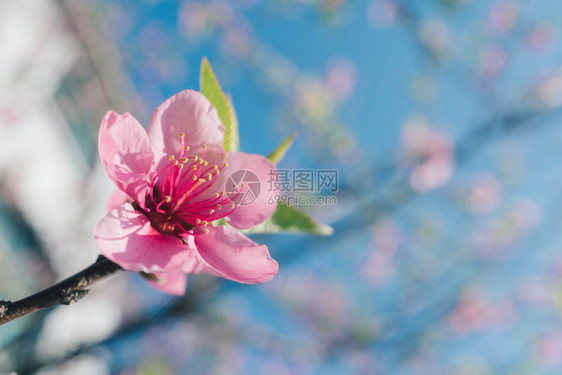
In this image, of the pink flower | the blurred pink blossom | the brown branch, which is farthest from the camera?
the blurred pink blossom

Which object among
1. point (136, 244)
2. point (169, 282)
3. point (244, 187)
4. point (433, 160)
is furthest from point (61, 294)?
point (433, 160)

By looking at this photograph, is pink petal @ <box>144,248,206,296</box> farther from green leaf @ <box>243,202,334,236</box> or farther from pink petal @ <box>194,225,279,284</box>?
green leaf @ <box>243,202,334,236</box>

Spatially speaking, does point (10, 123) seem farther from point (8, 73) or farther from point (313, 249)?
point (313, 249)

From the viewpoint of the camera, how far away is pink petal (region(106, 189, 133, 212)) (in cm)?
72

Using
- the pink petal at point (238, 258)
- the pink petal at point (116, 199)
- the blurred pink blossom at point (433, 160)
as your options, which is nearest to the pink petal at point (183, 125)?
the pink petal at point (116, 199)

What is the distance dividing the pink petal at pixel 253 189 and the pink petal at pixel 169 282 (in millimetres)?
186

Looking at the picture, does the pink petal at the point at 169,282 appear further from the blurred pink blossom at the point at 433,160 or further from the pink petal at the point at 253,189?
the blurred pink blossom at the point at 433,160

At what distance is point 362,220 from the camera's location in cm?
252

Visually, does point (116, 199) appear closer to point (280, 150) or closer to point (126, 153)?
point (126, 153)

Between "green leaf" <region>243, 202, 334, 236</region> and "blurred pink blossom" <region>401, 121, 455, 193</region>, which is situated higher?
"green leaf" <region>243, 202, 334, 236</region>

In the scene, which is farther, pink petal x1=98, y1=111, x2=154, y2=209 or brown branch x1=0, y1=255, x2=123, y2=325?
pink petal x1=98, y1=111, x2=154, y2=209

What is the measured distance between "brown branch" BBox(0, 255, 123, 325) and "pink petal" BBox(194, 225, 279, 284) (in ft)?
0.54

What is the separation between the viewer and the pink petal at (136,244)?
59 cm

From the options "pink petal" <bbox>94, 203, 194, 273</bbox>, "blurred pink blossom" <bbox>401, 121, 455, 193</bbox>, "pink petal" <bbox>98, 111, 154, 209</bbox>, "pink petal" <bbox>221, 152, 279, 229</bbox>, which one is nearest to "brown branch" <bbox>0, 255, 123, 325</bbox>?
"pink petal" <bbox>94, 203, 194, 273</bbox>
